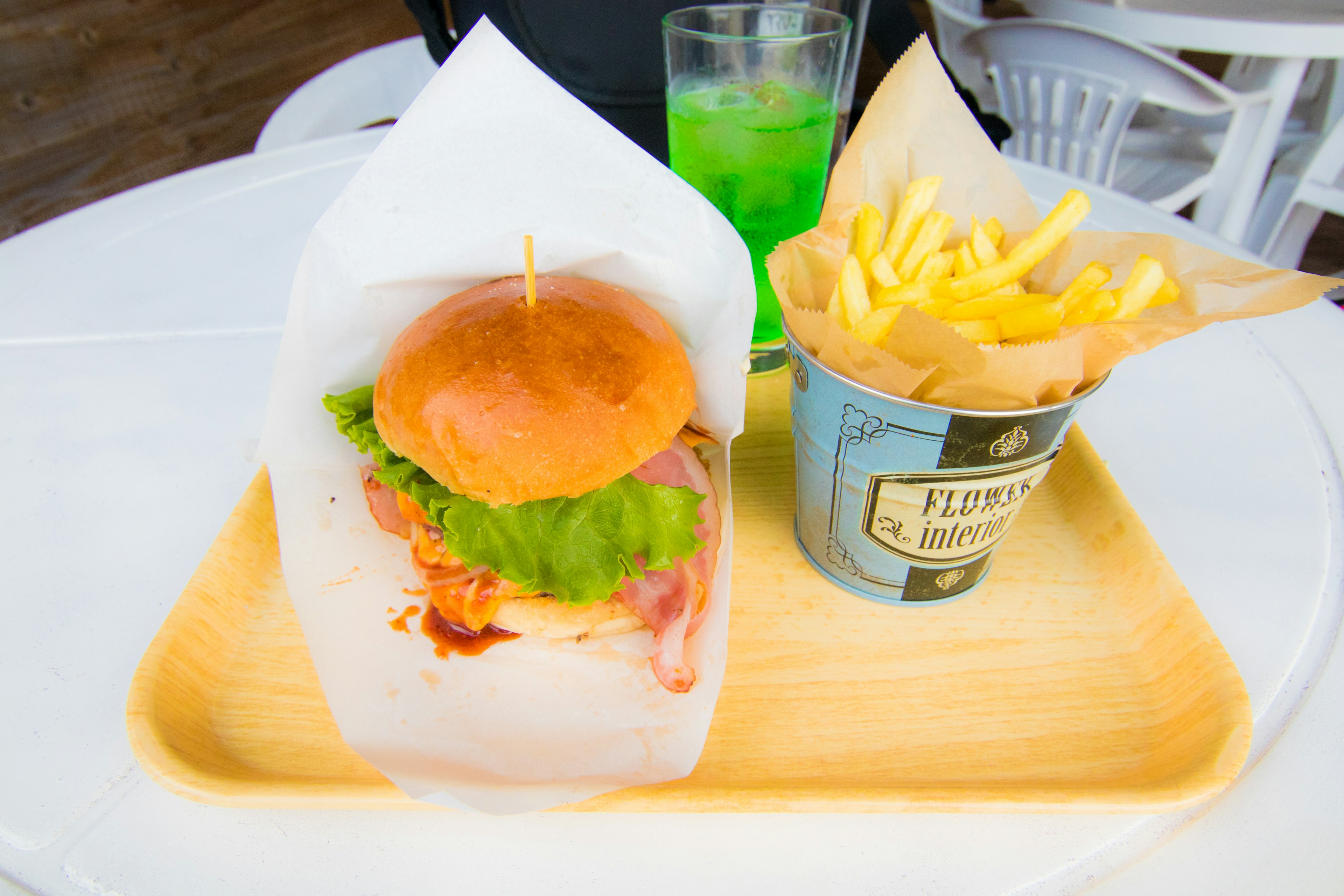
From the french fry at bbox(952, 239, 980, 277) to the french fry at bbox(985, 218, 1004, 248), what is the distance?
0.06m

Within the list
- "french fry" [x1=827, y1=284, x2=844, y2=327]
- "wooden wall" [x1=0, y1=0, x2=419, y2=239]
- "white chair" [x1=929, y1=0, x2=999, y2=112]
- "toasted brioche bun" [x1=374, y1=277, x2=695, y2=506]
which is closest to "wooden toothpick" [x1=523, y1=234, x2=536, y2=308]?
"toasted brioche bun" [x1=374, y1=277, x2=695, y2=506]

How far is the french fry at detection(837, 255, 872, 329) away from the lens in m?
0.87

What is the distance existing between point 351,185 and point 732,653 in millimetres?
787

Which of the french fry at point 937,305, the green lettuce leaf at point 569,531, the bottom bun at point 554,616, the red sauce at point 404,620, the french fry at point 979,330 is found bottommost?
the red sauce at point 404,620

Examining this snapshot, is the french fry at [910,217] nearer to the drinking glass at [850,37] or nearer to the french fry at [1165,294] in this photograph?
the french fry at [1165,294]

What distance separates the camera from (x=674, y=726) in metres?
0.89

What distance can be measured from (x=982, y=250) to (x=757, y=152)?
0.47m

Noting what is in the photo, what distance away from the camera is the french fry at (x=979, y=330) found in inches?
34.4

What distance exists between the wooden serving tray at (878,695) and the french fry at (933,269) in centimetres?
42

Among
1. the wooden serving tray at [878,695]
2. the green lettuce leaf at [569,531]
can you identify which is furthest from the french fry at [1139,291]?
the green lettuce leaf at [569,531]

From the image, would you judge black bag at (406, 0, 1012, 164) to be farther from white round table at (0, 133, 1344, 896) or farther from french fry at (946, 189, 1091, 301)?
french fry at (946, 189, 1091, 301)

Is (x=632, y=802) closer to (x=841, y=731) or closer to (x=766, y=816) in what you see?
(x=766, y=816)

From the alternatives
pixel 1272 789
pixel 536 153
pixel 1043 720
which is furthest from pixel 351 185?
pixel 1272 789

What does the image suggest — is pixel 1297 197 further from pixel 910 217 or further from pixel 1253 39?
pixel 910 217
